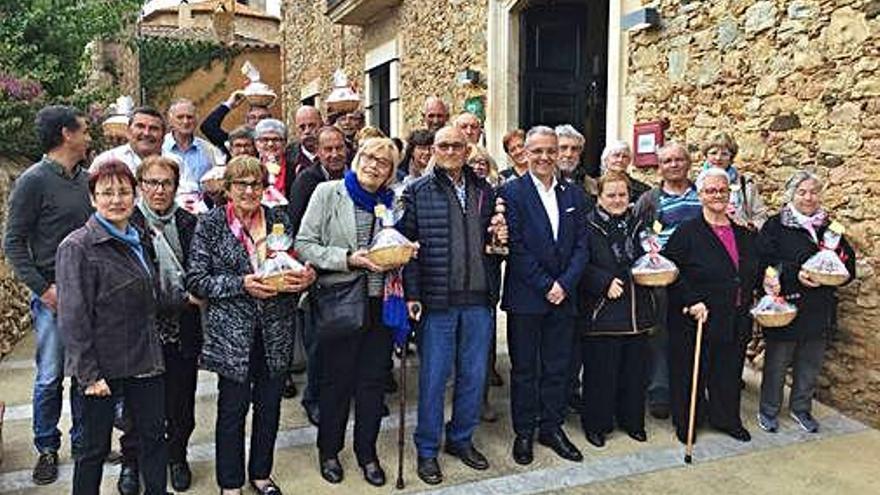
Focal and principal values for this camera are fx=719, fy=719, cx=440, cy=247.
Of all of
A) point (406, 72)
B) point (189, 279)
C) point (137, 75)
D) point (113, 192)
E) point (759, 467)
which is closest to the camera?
point (113, 192)

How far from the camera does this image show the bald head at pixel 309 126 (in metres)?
4.38

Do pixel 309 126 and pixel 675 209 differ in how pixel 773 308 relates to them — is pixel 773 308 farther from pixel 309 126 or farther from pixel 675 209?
pixel 309 126

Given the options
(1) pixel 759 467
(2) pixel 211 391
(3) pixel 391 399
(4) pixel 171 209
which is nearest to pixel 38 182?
(4) pixel 171 209

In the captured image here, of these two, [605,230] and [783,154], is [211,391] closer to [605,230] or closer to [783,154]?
[605,230]

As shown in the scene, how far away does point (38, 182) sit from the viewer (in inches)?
123

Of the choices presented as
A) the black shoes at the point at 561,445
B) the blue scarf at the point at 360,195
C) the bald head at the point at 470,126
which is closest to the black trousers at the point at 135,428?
the blue scarf at the point at 360,195

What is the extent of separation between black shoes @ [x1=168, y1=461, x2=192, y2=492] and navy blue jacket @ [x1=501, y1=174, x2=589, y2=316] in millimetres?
1628

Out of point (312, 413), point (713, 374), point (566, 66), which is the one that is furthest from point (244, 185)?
point (566, 66)

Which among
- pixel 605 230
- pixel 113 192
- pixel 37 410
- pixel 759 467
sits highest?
pixel 113 192

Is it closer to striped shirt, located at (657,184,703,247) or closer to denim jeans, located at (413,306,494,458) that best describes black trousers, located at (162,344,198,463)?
denim jeans, located at (413,306,494,458)

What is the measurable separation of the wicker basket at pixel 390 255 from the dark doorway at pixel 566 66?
491 centimetres

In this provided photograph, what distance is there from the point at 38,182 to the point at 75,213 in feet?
0.64

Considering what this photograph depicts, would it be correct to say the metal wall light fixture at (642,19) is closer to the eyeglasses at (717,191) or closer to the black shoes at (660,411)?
the eyeglasses at (717,191)

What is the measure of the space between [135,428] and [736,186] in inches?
138
